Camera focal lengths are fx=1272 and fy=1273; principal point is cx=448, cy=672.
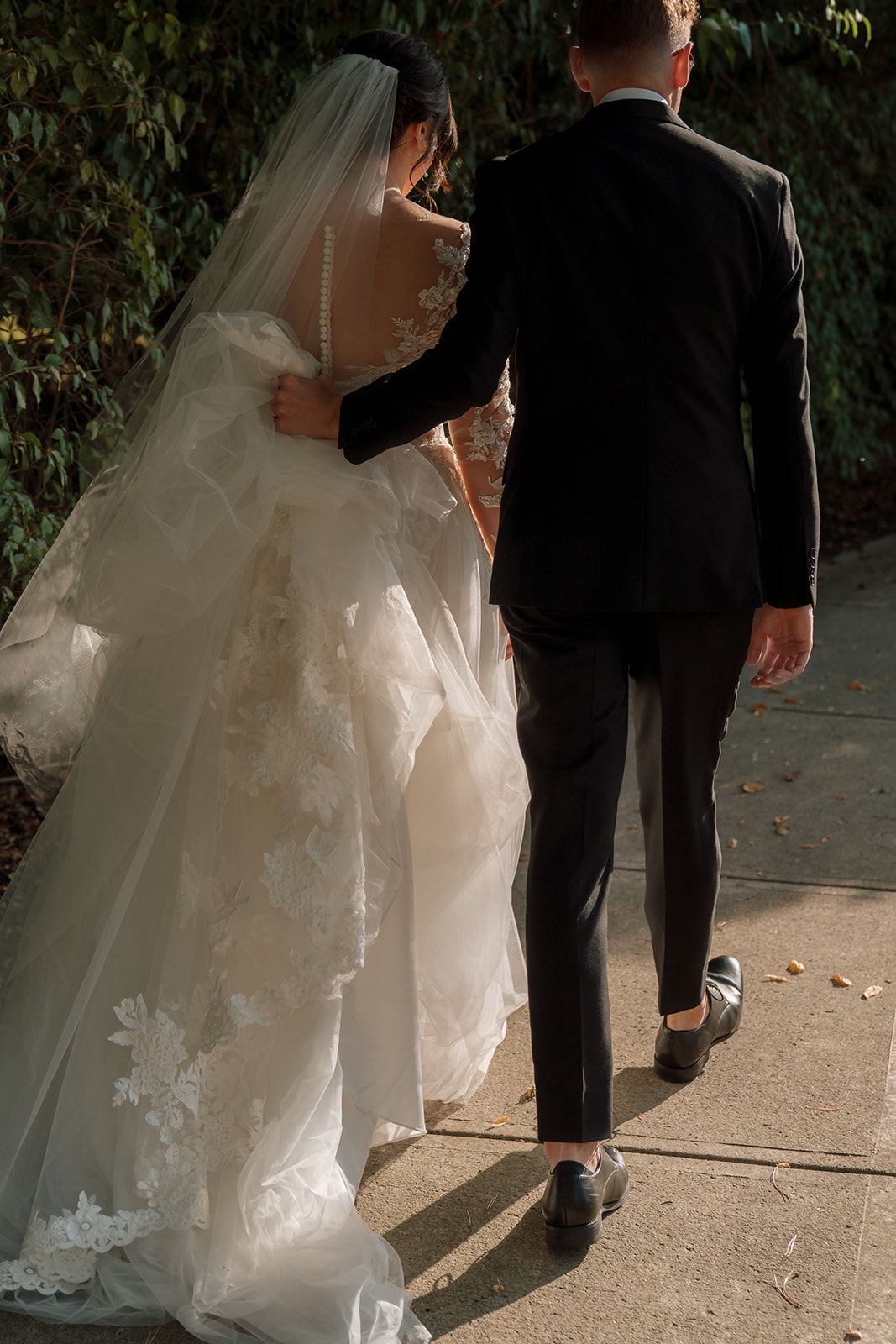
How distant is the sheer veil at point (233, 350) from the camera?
2.27 meters

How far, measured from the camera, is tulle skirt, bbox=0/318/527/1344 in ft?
6.98

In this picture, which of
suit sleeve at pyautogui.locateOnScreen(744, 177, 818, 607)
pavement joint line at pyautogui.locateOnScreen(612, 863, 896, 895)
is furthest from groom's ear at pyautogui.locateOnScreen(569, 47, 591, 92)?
pavement joint line at pyautogui.locateOnScreen(612, 863, 896, 895)

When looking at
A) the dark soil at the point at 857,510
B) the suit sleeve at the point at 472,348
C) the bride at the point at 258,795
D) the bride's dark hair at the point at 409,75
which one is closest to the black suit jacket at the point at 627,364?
the suit sleeve at the point at 472,348

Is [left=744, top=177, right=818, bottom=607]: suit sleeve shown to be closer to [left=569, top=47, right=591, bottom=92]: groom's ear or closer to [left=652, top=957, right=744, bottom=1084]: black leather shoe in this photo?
[left=569, top=47, right=591, bottom=92]: groom's ear

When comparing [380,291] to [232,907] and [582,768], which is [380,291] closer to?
[582,768]

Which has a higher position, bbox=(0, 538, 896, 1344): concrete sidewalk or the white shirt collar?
the white shirt collar

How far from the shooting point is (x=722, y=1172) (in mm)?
2434

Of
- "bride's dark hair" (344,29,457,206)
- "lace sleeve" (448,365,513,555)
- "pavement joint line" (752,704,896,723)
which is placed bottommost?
"pavement joint line" (752,704,896,723)

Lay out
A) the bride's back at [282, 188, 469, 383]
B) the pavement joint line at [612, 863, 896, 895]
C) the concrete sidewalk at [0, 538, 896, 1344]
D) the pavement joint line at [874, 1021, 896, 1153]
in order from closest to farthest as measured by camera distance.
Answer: the concrete sidewalk at [0, 538, 896, 1344], the bride's back at [282, 188, 469, 383], the pavement joint line at [874, 1021, 896, 1153], the pavement joint line at [612, 863, 896, 895]

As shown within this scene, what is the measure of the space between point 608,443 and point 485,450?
0.45 meters

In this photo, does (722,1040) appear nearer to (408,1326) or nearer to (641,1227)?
(641,1227)

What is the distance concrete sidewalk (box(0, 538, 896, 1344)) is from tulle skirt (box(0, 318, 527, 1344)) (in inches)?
6.0

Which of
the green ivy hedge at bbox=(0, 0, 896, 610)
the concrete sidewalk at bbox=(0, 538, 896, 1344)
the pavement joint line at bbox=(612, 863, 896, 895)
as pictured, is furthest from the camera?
the pavement joint line at bbox=(612, 863, 896, 895)

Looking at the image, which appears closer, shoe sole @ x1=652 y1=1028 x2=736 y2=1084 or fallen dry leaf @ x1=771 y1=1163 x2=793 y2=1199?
fallen dry leaf @ x1=771 y1=1163 x2=793 y2=1199
